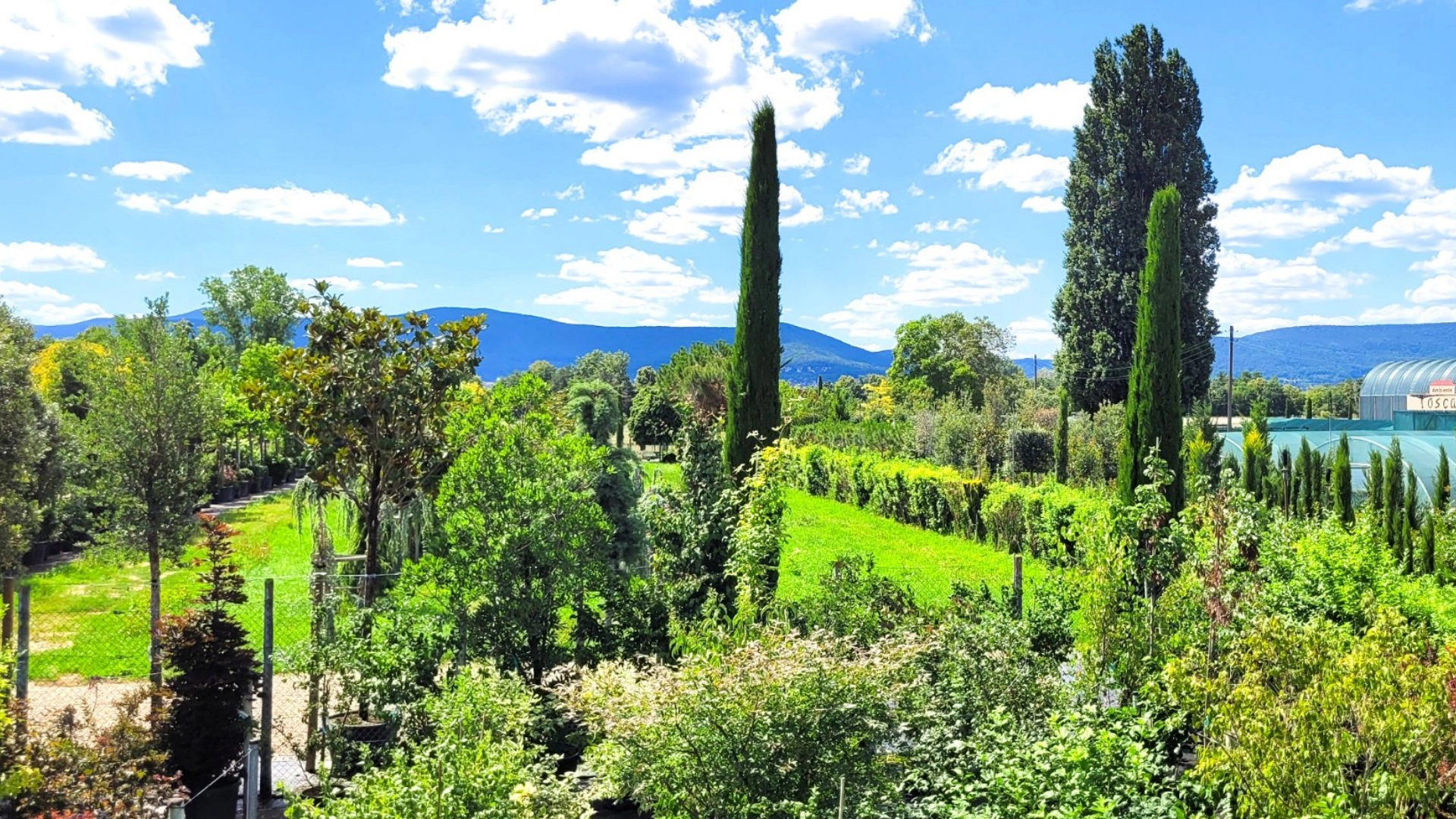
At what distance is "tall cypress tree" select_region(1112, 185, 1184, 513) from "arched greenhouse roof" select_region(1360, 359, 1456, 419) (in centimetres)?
1767

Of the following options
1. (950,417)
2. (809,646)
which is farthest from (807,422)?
(809,646)

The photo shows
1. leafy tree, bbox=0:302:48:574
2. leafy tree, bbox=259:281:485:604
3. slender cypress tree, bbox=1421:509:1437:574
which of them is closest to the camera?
leafy tree, bbox=259:281:485:604

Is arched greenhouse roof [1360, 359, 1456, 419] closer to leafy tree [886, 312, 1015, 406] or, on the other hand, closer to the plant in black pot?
leafy tree [886, 312, 1015, 406]

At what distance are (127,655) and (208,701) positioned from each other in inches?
203

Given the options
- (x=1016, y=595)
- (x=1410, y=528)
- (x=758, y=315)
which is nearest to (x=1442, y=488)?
(x=1410, y=528)

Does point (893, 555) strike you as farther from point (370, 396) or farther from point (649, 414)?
point (649, 414)

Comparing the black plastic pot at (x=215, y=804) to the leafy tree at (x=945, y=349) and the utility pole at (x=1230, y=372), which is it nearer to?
the utility pole at (x=1230, y=372)

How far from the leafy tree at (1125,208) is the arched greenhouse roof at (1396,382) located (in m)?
4.65

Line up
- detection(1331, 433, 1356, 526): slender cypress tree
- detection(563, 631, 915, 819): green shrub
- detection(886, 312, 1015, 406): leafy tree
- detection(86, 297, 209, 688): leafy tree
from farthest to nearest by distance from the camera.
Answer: detection(886, 312, 1015, 406): leafy tree, detection(1331, 433, 1356, 526): slender cypress tree, detection(86, 297, 209, 688): leafy tree, detection(563, 631, 915, 819): green shrub

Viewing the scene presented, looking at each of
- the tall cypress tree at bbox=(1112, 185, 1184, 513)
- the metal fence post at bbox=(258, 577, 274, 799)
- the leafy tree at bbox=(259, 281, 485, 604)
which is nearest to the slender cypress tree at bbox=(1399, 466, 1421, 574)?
the tall cypress tree at bbox=(1112, 185, 1184, 513)

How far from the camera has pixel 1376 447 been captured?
19.4 meters

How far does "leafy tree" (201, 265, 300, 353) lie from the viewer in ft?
164

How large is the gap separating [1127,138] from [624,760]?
1152 inches

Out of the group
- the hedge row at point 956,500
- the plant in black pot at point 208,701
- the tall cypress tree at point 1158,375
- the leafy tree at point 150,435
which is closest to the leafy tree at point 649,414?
the hedge row at point 956,500
